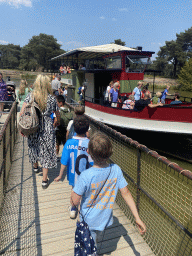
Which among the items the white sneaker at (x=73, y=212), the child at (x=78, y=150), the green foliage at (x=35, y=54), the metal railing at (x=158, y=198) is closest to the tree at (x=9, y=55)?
the green foliage at (x=35, y=54)

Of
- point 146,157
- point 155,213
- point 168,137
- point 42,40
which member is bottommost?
point 168,137

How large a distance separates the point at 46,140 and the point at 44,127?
0.24 meters

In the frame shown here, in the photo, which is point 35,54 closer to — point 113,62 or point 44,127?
point 113,62

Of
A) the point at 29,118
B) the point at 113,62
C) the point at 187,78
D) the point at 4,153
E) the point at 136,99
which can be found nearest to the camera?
the point at 29,118

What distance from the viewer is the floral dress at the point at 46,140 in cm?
378

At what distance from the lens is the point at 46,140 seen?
389 cm

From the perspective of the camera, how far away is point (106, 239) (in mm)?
2902

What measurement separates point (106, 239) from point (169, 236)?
0.83 metres

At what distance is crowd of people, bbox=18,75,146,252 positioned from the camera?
1.80 m

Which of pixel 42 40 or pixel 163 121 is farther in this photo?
pixel 42 40

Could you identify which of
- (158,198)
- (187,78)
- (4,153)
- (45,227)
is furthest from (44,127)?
(187,78)

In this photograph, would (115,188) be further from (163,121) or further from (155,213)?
(163,121)

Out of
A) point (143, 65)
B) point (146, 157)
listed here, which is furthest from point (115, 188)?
point (143, 65)

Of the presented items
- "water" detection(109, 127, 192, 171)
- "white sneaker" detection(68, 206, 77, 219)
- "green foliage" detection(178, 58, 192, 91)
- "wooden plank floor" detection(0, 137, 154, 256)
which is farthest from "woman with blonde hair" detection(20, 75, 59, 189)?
"green foliage" detection(178, 58, 192, 91)
